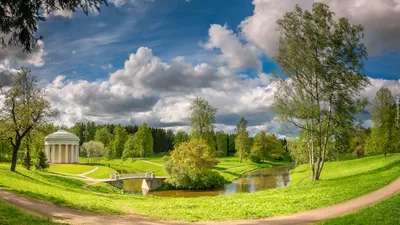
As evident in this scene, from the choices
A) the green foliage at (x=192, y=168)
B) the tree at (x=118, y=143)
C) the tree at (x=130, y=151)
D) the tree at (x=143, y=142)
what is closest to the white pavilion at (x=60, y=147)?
the tree at (x=130, y=151)

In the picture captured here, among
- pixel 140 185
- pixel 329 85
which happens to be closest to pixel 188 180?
pixel 140 185

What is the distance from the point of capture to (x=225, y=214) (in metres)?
16.8

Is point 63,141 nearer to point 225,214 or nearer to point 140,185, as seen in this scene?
point 140,185

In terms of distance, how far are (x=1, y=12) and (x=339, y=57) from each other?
22602mm

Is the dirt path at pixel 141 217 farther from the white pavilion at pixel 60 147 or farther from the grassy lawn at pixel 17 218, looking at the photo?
the white pavilion at pixel 60 147

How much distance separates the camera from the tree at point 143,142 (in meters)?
90.4

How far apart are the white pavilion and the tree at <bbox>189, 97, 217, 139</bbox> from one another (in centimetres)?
3109

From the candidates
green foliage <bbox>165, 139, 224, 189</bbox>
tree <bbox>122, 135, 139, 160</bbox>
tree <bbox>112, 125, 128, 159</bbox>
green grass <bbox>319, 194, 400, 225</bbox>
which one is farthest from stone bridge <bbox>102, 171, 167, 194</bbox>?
tree <bbox>112, 125, 128, 159</bbox>

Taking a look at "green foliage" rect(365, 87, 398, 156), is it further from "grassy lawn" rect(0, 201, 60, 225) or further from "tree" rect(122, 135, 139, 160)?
"tree" rect(122, 135, 139, 160)

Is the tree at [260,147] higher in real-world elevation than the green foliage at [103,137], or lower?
lower

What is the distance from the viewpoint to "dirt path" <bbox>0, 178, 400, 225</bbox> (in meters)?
14.9

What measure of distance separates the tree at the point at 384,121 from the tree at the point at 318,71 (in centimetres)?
2375

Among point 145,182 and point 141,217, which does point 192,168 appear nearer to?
point 145,182

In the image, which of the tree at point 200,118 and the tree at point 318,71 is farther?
the tree at point 200,118
